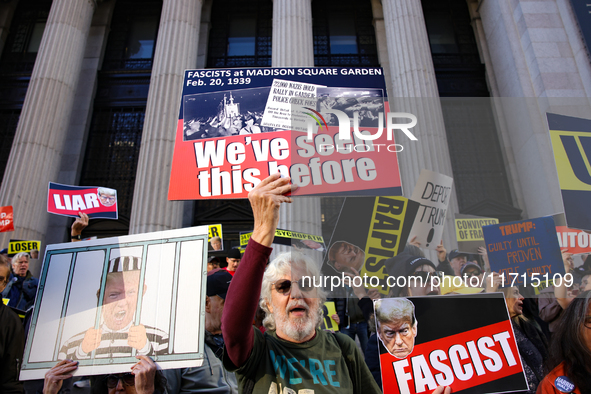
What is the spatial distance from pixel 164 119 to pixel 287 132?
29.5ft

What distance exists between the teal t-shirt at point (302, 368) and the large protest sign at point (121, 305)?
76cm

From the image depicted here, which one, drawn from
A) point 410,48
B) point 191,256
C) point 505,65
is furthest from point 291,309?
point 505,65

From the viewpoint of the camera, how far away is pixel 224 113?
4.17 m

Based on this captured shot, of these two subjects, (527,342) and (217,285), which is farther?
(217,285)

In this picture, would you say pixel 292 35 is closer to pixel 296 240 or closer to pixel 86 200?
pixel 296 240

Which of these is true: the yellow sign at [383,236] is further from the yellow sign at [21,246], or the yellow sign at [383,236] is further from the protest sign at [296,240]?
the yellow sign at [21,246]

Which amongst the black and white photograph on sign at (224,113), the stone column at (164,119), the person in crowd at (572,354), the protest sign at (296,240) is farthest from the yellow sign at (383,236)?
the stone column at (164,119)

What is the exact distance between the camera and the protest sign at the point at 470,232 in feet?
11.7

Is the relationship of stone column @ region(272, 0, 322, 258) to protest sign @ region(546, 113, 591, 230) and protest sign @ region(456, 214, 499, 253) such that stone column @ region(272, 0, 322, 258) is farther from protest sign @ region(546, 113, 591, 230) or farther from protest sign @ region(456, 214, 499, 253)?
protest sign @ region(546, 113, 591, 230)

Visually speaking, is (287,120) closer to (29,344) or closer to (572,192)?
(572,192)

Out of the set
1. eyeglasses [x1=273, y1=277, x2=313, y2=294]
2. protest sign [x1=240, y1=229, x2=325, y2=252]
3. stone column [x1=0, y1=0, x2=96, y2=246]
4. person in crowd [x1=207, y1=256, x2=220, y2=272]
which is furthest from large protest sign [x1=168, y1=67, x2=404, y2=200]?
stone column [x1=0, y1=0, x2=96, y2=246]

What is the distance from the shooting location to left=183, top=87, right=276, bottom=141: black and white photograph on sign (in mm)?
4055

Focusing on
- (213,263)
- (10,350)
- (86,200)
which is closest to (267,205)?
(10,350)

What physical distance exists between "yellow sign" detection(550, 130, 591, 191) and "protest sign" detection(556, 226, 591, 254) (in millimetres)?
353
